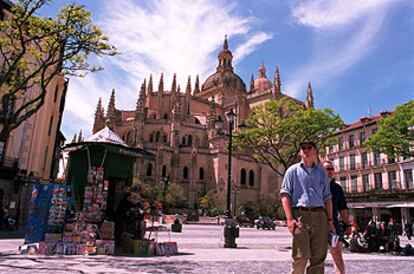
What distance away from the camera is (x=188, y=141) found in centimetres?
4772

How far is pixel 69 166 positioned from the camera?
29.3 ft

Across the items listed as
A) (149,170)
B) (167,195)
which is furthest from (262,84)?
(167,195)

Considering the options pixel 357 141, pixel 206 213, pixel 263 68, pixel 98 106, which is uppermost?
pixel 263 68

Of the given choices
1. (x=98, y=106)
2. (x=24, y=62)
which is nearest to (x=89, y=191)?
(x=24, y=62)

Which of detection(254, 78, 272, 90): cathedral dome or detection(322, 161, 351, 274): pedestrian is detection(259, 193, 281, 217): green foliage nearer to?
detection(254, 78, 272, 90): cathedral dome

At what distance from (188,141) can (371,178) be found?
81.4 feet

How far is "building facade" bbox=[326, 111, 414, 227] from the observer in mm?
28922

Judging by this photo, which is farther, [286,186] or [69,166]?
[69,166]

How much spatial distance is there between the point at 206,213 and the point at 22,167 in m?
24.7

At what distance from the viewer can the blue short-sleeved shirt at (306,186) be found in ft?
11.0

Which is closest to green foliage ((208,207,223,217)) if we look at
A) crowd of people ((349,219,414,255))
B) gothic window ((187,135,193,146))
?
gothic window ((187,135,193,146))

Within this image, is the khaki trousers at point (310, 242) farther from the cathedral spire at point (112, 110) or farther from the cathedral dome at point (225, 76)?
the cathedral dome at point (225, 76)

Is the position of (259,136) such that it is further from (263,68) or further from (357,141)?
(263,68)

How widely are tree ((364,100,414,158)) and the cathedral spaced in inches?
830
